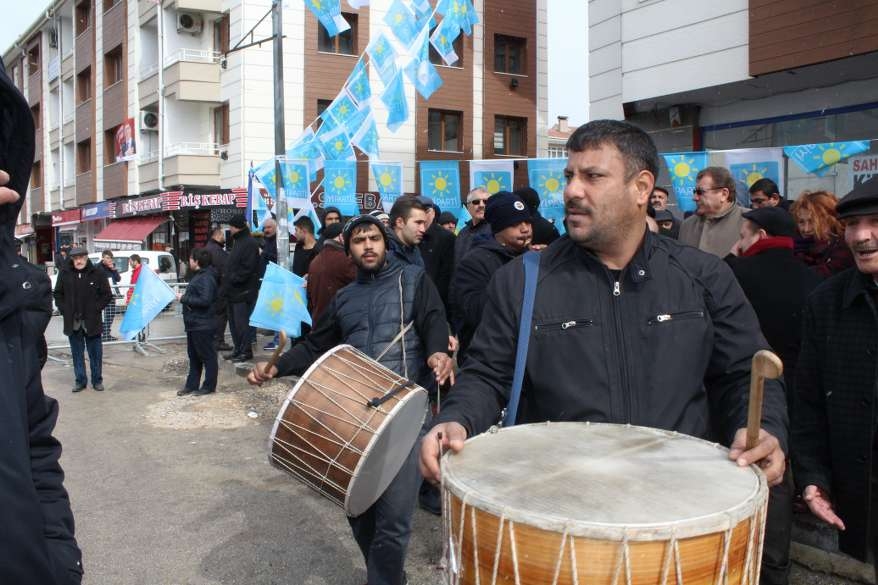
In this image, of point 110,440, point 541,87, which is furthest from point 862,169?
point 541,87

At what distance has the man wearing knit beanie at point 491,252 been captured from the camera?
5016 millimetres

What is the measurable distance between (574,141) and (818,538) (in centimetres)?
305

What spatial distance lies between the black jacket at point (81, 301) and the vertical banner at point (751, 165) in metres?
8.41

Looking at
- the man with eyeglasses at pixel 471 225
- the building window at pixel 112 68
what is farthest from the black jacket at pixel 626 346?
the building window at pixel 112 68

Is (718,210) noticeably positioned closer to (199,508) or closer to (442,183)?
(199,508)

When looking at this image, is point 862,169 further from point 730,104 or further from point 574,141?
point 574,141

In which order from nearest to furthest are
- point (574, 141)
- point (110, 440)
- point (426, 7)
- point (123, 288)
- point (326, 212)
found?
point (574, 141) → point (110, 440) → point (326, 212) → point (426, 7) → point (123, 288)

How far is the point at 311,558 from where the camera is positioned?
4691 mm

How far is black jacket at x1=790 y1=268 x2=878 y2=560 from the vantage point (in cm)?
284

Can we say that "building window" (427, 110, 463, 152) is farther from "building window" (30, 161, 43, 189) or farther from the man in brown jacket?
"building window" (30, 161, 43, 189)

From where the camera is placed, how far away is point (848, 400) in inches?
114

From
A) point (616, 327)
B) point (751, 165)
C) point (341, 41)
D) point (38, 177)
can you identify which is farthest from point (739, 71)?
point (38, 177)

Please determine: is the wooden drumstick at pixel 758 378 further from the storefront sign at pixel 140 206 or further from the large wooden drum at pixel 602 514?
the storefront sign at pixel 140 206

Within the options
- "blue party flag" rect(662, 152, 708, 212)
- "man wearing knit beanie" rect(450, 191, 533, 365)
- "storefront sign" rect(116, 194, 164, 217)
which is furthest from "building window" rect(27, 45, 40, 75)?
"man wearing knit beanie" rect(450, 191, 533, 365)
